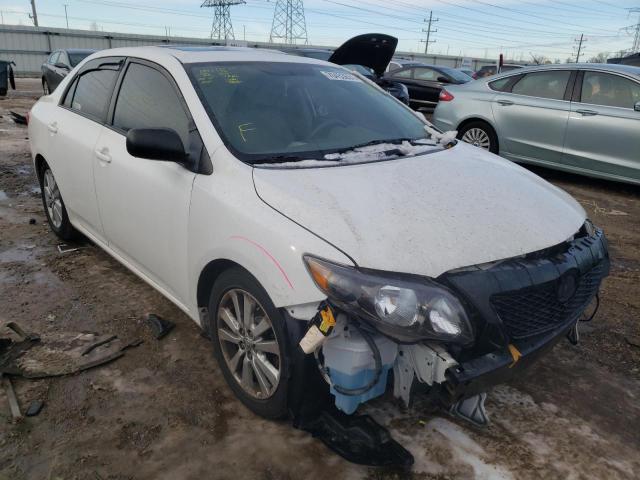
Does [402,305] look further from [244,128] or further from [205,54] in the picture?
[205,54]

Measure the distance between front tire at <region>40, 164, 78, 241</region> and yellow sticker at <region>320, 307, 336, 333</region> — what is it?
3111 millimetres

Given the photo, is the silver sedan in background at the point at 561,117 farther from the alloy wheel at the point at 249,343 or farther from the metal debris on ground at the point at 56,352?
the metal debris on ground at the point at 56,352

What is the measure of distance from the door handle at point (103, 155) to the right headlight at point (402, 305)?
1996 millimetres

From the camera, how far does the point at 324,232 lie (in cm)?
198

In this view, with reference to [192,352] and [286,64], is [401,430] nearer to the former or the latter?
[192,352]

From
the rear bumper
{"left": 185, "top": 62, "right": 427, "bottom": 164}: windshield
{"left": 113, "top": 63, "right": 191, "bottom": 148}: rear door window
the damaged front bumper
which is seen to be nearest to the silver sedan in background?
{"left": 185, "top": 62, "right": 427, "bottom": 164}: windshield

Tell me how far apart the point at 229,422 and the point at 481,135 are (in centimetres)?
627

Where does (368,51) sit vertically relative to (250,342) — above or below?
above

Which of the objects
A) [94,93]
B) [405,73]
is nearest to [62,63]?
[405,73]

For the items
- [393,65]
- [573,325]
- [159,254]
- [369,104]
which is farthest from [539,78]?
[393,65]

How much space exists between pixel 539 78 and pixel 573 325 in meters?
5.67

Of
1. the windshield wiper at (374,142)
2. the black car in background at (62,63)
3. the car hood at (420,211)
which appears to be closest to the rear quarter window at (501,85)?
the windshield wiper at (374,142)

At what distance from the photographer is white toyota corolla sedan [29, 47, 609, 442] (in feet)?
6.19

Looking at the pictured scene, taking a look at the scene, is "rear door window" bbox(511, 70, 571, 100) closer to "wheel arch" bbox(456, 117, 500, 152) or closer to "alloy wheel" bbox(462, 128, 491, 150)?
"wheel arch" bbox(456, 117, 500, 152)
